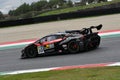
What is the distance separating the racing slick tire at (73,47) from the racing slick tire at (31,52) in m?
1.84

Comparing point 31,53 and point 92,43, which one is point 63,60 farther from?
point 31,53

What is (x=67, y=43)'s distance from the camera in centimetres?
1578

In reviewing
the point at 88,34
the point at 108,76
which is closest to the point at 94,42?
the point at 88,34

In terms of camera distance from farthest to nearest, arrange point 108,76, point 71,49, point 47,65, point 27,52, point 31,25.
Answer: point 31,25
point 27,52
point 71,49
point 47,65
point 108,76

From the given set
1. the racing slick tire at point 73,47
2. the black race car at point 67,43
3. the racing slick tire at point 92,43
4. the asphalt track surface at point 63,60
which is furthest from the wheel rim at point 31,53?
the racing slick tire at point 92,43

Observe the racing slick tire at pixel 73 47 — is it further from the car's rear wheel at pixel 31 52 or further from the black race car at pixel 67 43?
the car's rear wheel at pixel 31 52

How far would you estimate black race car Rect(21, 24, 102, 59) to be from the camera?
51.3ft

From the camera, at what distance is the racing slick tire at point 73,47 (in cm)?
1559

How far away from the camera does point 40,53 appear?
54.6ft

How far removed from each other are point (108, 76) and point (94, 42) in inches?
305

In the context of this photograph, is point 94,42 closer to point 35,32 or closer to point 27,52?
point 27,52

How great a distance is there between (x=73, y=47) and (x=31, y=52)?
88.1 inches

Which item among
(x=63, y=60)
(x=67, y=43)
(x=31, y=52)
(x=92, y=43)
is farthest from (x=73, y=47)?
(x=31, y=52)

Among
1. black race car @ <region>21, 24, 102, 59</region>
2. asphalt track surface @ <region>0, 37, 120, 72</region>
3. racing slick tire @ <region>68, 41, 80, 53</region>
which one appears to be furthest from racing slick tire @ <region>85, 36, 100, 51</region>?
racing slick tire @ <region>68, 41, 80, 53</region>
